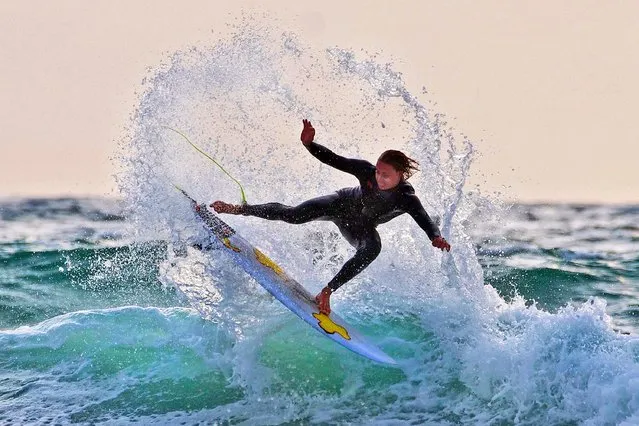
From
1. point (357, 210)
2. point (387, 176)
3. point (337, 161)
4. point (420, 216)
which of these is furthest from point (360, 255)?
point (337, 161)

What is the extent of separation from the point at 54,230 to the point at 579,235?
17800mm

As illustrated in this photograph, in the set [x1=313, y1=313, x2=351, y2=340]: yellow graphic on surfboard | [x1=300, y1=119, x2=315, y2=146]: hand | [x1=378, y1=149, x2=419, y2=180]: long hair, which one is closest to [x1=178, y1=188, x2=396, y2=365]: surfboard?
[x1=313, y1=313, x2=351, y2=340]: yellow graphic on surfboard

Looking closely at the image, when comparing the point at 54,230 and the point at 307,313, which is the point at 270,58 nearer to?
the point at 307,313

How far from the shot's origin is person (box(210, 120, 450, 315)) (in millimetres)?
6902

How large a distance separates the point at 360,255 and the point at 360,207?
19.2 inches

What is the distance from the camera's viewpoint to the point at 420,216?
6926 millimetres

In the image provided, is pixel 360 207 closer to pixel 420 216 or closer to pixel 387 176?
pixel 387 176

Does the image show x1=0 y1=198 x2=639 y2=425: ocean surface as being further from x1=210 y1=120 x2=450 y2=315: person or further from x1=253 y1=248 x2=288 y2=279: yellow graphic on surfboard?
x1=210 y1=120 x2=450 y2=315: person

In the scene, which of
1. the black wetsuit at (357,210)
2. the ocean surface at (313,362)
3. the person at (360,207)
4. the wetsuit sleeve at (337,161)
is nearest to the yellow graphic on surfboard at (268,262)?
the ocean surface at (313,362)

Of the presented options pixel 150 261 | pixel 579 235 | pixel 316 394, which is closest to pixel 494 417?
pixel 316 394

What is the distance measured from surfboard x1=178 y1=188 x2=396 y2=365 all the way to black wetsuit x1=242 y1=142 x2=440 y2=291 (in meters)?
0.40

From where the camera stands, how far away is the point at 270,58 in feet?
32.1

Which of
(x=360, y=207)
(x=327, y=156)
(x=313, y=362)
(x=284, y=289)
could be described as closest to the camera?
(x=327, y=156)

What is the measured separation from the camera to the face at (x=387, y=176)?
6.91 metres
